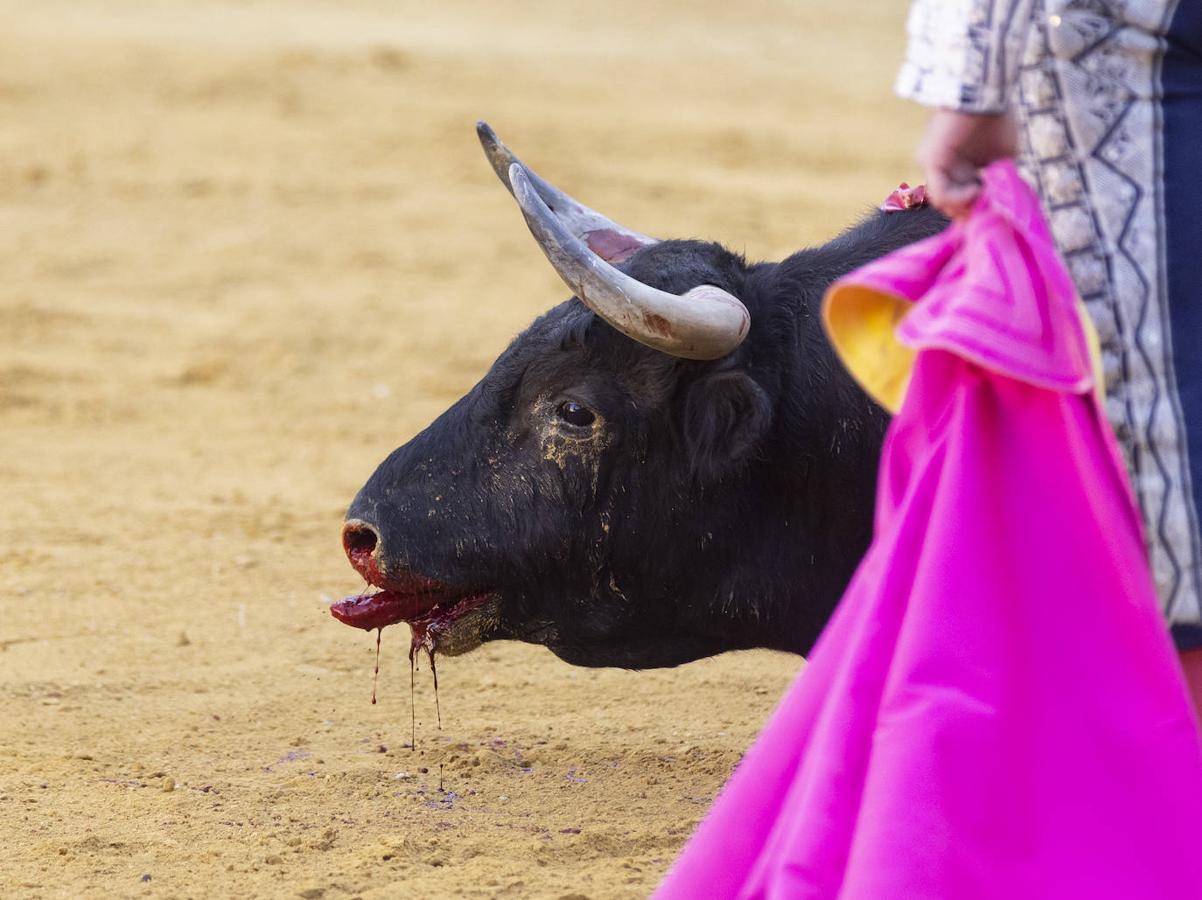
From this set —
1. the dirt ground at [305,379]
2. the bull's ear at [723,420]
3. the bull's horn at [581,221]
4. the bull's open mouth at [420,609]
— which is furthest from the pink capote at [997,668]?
the bull's horn at [581,221]

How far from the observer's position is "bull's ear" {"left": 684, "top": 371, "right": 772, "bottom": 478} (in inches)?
136

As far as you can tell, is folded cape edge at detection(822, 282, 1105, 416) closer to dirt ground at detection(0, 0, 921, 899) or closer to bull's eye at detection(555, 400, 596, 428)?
bull's eye at detection(555, 400, 596, 428)

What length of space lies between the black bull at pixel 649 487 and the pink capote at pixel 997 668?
1091mm

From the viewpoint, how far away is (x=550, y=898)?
3.34 m

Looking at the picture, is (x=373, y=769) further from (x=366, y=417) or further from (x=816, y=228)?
(x=816, y=228)

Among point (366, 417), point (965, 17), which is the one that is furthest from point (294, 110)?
point (965, 17)

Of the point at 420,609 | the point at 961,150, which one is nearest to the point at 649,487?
the point at 420,609

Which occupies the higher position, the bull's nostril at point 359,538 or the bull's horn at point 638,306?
the bull's horn at point 638,306

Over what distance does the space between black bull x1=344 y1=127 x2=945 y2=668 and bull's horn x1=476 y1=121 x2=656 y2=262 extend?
0.26 meters

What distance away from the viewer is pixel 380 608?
12.4 ft

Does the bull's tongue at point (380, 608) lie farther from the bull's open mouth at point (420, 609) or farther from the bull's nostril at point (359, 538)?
the bull's nostril at point (359, 538)

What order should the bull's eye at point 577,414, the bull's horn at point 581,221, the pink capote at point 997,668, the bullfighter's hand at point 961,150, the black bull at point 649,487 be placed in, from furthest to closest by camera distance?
the bull's horn at point 581,221
the bull's eye at point 577,414
the black bull at point 649,487
the bullfighter's hand at point 961,150
the pink capote at point 997,668

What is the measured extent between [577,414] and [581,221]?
2.37 feet

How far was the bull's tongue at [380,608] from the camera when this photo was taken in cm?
377
